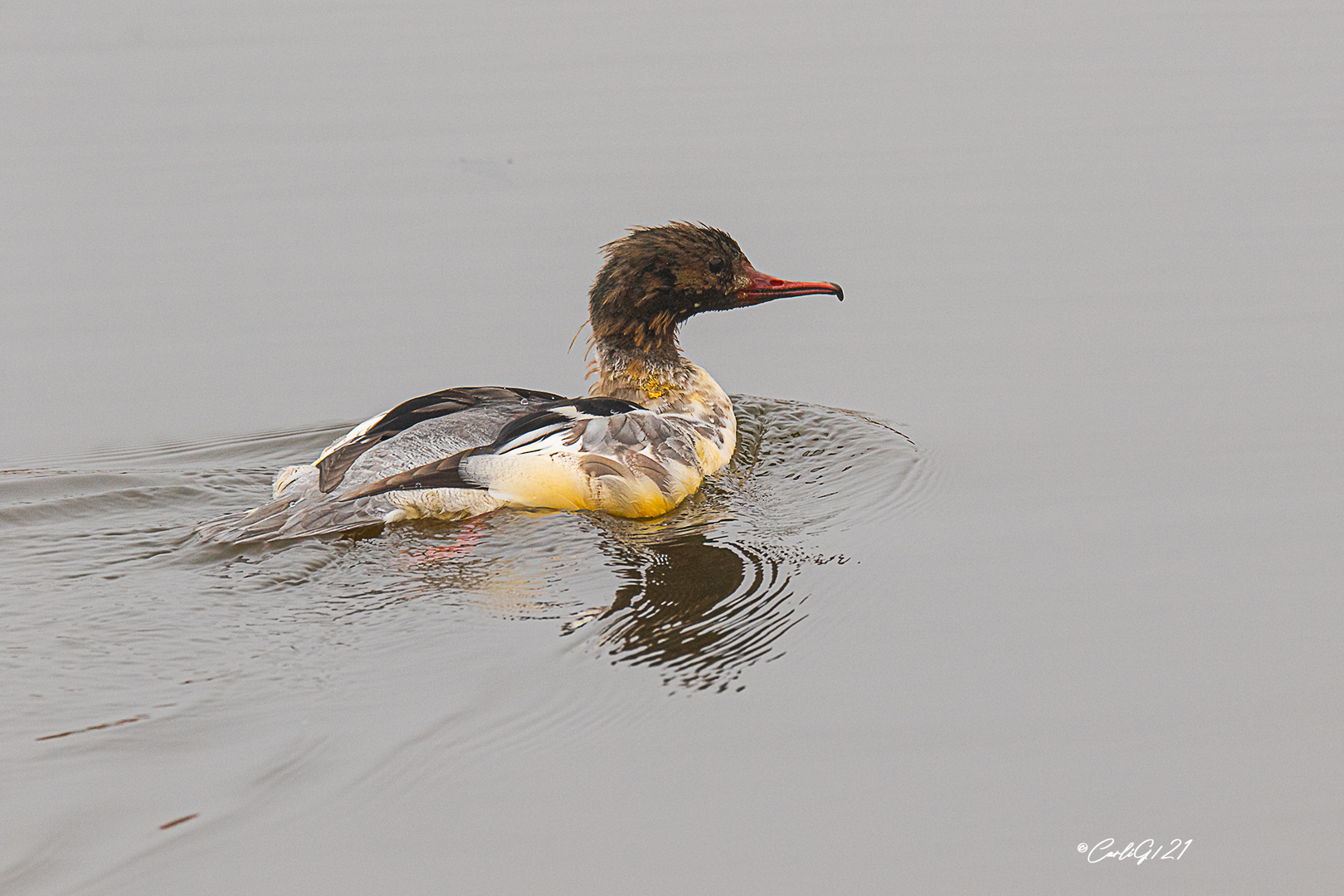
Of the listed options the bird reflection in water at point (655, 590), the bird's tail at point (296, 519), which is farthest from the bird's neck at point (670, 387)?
the bird's tail at point (296, 519)

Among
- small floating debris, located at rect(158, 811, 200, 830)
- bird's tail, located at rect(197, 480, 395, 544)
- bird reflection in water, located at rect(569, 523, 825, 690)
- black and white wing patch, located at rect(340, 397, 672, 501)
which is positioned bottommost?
small floating debris, located at rect(158, 811, 200, 830)

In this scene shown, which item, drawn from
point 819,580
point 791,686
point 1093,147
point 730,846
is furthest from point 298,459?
point 1093,147

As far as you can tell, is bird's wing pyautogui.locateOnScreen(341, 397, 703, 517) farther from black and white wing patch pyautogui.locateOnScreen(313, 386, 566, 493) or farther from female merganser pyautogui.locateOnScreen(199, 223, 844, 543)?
black and white wing patch pyautogui.locateOnScreen(313, 386, 566, 493)

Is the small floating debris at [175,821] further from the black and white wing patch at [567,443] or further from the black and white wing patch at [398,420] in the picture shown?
the black and white wing patch at [398,420]

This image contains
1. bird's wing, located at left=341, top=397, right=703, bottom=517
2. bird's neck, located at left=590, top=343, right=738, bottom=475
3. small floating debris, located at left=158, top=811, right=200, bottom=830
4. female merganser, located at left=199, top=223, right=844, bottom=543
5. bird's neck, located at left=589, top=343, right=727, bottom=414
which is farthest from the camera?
bird's neck, located at left=589, top=343, right=727, bottom=414

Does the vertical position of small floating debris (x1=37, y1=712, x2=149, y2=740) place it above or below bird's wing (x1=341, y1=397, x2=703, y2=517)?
below

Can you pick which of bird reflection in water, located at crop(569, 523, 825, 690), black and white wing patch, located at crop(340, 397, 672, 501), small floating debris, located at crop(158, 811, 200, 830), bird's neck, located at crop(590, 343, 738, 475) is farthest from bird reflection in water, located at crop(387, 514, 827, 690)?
small floating debris, located at crop(158, 811, 200, 830)

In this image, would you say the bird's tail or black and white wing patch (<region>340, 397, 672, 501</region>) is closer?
the bird's tail

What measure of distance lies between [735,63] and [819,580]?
847 cm

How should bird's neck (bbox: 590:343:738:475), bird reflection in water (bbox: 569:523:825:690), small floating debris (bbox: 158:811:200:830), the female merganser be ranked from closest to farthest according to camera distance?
1. small floating debris (bbox: 158:811:200:830)
2. bird reflection in water (bbox: 569:523:825:690)
3. the female merganser
4. bird's neck (bbox: 590:343:738:475)

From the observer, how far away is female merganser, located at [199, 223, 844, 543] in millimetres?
6680

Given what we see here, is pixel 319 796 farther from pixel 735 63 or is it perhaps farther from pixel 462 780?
pixel 735 63

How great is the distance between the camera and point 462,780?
15.4ft

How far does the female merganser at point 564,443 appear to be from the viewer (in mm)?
6680
